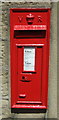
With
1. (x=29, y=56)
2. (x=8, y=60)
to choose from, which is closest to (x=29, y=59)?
(x=29, y=56)

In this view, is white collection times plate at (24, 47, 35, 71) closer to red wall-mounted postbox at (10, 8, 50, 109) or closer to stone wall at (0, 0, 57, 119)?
red wall-mounted postbox at (10, 8, 50, 109)

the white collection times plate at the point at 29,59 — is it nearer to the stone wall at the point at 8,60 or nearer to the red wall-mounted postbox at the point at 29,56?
the red wall-mounted postbox at the point at 29,56

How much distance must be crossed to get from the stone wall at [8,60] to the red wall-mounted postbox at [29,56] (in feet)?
0.33

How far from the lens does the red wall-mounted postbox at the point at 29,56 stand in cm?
371

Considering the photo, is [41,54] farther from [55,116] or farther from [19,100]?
[55,116]

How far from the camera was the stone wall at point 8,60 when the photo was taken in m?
3.77

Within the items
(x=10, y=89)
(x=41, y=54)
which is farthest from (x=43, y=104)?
(x=41, y=54)

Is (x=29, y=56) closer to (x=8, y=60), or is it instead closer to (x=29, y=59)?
(x=29, y=59)

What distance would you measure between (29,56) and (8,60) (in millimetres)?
380

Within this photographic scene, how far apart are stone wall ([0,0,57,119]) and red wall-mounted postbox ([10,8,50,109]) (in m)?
0.10

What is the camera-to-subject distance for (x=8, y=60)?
3.89m

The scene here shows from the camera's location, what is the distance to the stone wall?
3.77 meters

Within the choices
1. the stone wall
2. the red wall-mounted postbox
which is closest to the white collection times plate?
the red wall-mounted postbox

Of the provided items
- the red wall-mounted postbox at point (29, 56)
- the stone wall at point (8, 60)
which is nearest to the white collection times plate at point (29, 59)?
the red wall-mounted postbox at point (29, 56)
